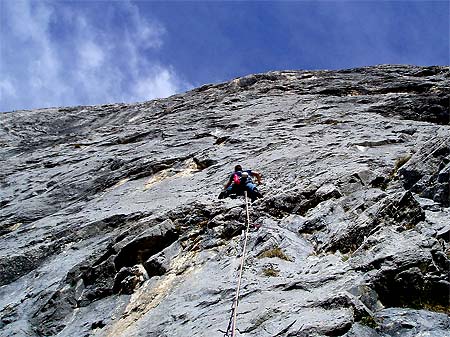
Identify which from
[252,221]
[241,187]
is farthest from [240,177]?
[252,221]

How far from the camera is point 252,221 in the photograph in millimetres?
11430

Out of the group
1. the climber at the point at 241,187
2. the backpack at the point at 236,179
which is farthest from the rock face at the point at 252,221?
the backpack at the point at 236,179

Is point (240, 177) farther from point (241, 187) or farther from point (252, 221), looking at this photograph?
point (252, 221)

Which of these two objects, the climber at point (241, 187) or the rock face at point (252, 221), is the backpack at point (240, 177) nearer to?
the climber at point (241, 187)

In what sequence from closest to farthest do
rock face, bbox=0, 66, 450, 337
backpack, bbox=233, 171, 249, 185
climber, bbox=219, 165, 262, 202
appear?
rock face, bbox=0, 66, 450, 337 < climber, bbox=219, 165, 262, 202 < backpack, bbox=233, 171, 249, 185

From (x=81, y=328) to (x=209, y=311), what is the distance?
119 inches

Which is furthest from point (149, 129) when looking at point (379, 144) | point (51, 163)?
point (379, 144)

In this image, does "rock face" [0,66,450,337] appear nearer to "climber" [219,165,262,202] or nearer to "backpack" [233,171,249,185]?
"climber" [219,165,262,202]

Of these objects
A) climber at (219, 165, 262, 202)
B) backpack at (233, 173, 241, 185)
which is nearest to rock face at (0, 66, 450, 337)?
climber at (219, 165, 262, 202)

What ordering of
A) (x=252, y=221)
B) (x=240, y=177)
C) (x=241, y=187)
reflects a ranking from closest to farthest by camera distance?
(x=252, y=221) < (x=241, y=187) < (x=240, y=177)

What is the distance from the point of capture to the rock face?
298 inches

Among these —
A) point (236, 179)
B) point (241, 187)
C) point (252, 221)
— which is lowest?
point (252, 221)

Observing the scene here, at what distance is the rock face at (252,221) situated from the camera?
757 cm

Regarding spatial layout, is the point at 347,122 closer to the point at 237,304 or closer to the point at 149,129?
the point at 149,129
